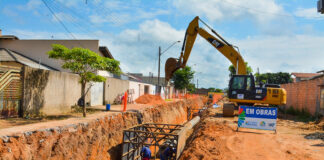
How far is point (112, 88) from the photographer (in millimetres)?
23891

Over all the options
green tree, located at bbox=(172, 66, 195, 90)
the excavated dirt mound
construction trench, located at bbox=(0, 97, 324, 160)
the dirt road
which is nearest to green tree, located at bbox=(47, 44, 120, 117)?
construction trench, located at bbox=(0, 97, 324, 160)

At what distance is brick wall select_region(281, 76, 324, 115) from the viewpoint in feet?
56.3

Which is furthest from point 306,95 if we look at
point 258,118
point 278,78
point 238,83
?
point 278,78

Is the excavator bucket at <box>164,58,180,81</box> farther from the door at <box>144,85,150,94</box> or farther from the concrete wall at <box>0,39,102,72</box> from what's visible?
the door at <box>144,85,150,94</box>

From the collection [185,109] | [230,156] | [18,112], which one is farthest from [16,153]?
[185,109]

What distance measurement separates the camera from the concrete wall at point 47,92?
39.6 ft

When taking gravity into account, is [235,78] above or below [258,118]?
above

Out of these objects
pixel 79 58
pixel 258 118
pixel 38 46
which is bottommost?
pixel 258 118

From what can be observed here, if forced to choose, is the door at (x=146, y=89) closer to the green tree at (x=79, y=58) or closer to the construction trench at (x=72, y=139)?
the construction trench at (x=72, y=139)

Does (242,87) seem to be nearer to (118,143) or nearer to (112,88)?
(118,143)

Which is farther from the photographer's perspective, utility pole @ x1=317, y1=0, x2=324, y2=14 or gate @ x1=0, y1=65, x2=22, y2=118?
utility pole @ x1=317, y1=0, x2=324, y2=14

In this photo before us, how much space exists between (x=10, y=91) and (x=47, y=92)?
256 cm

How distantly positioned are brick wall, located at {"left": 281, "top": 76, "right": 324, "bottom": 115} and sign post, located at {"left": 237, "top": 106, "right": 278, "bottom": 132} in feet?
26.6

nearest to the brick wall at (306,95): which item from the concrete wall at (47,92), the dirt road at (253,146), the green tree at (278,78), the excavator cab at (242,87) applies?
the excavator cab at (242,87)
